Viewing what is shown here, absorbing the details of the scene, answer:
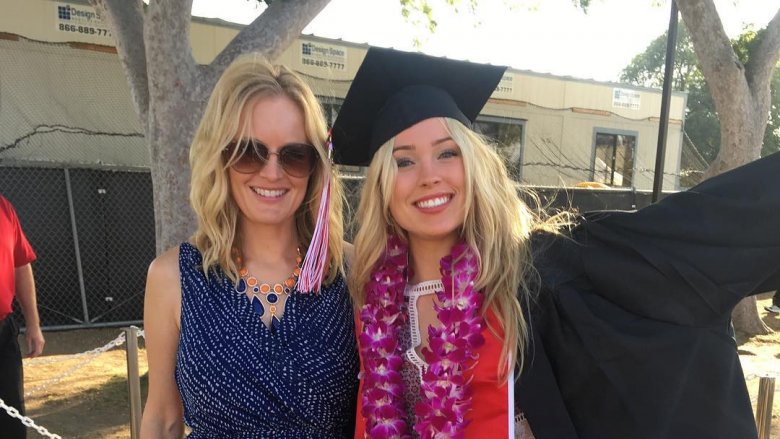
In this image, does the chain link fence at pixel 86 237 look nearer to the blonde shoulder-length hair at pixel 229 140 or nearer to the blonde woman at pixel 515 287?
the blonde shoulder-length hair at pixel 229 140

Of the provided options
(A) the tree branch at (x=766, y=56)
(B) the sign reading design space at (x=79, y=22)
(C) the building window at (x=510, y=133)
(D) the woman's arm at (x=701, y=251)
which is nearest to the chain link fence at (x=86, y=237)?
(B) the sign reading design space at (x=79, y=22)

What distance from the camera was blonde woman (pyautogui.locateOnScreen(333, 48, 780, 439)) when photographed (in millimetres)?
1391

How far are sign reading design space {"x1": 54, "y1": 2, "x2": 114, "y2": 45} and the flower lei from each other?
7182mm

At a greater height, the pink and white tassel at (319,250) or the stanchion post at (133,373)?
the pink and white tassel at (319,250)

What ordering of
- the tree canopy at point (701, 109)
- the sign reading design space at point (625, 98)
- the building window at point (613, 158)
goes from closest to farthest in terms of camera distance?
the sign reading design space at point (625, 98) < the building window at point (613, 158) < the tree canopy at point (701, 109)

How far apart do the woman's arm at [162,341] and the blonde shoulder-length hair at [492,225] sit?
631mm

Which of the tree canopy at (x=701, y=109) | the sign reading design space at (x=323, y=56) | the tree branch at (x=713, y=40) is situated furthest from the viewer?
the tree canopy at (x=701, y=109)

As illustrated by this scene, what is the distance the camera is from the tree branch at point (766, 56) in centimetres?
706

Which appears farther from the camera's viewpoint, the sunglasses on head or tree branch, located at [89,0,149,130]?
A: tree branch, located at [89,0,149,130]

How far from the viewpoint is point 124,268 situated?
7355 mm

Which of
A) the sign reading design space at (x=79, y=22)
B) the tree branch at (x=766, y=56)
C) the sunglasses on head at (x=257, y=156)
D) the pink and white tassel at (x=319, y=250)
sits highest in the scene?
the sign reading design space at (x=79, y=22)

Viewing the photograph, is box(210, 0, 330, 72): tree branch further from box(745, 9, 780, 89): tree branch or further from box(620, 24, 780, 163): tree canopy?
box(620, 24, 780, 163): tree canopy

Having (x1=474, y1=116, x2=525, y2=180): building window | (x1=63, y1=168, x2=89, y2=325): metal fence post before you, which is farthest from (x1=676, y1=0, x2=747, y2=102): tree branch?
(x1=63, y1=168, x2=89, y2=325): metal fence post

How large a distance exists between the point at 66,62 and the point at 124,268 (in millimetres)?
2861
